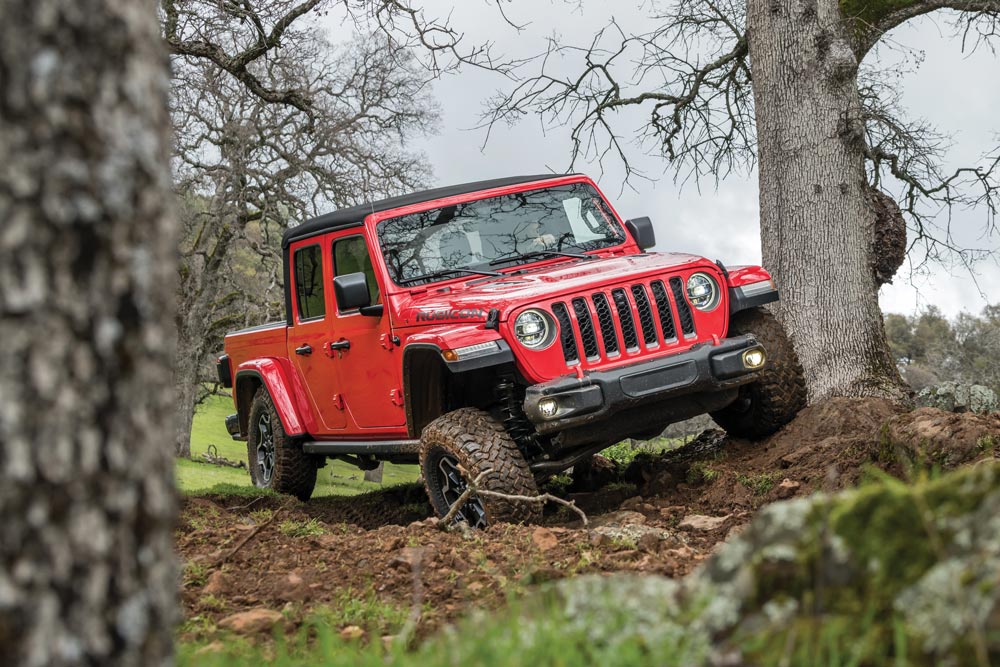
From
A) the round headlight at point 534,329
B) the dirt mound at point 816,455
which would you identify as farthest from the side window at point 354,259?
the dirt mound at point 816,455

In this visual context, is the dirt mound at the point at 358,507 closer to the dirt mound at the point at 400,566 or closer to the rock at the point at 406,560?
the dirt mound at the point at 400,566

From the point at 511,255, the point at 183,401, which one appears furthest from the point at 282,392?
the point at 183,401

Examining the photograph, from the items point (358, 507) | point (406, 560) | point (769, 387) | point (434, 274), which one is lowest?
point (358, 507)

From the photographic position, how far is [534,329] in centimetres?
665

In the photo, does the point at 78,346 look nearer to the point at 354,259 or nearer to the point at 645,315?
the point at 645,315

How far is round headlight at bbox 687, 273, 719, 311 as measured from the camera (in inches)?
285

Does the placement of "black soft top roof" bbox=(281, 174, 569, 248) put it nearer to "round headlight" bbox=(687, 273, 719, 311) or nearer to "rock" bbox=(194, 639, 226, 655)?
"round headlight" bbox=(687, 273, 719, 311)

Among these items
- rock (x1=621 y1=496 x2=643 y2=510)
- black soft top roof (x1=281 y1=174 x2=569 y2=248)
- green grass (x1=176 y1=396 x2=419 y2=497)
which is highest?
black soft top roof (x1=281 y1=174 x2=569 y2=248)

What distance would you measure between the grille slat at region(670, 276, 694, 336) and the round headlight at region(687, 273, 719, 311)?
0.06 meters

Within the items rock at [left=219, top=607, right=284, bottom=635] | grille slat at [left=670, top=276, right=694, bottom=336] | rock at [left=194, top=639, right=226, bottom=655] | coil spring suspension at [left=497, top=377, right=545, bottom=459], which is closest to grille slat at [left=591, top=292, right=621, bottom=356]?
grille slat at [left=670, top=276, right=694, bottom=336]

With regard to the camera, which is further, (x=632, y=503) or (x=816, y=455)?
(x=816, y=455)

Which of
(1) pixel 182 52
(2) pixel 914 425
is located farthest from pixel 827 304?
(1) pixel 182 52

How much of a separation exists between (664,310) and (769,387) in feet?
4.91

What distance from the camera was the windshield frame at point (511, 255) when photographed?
775 centimetres
